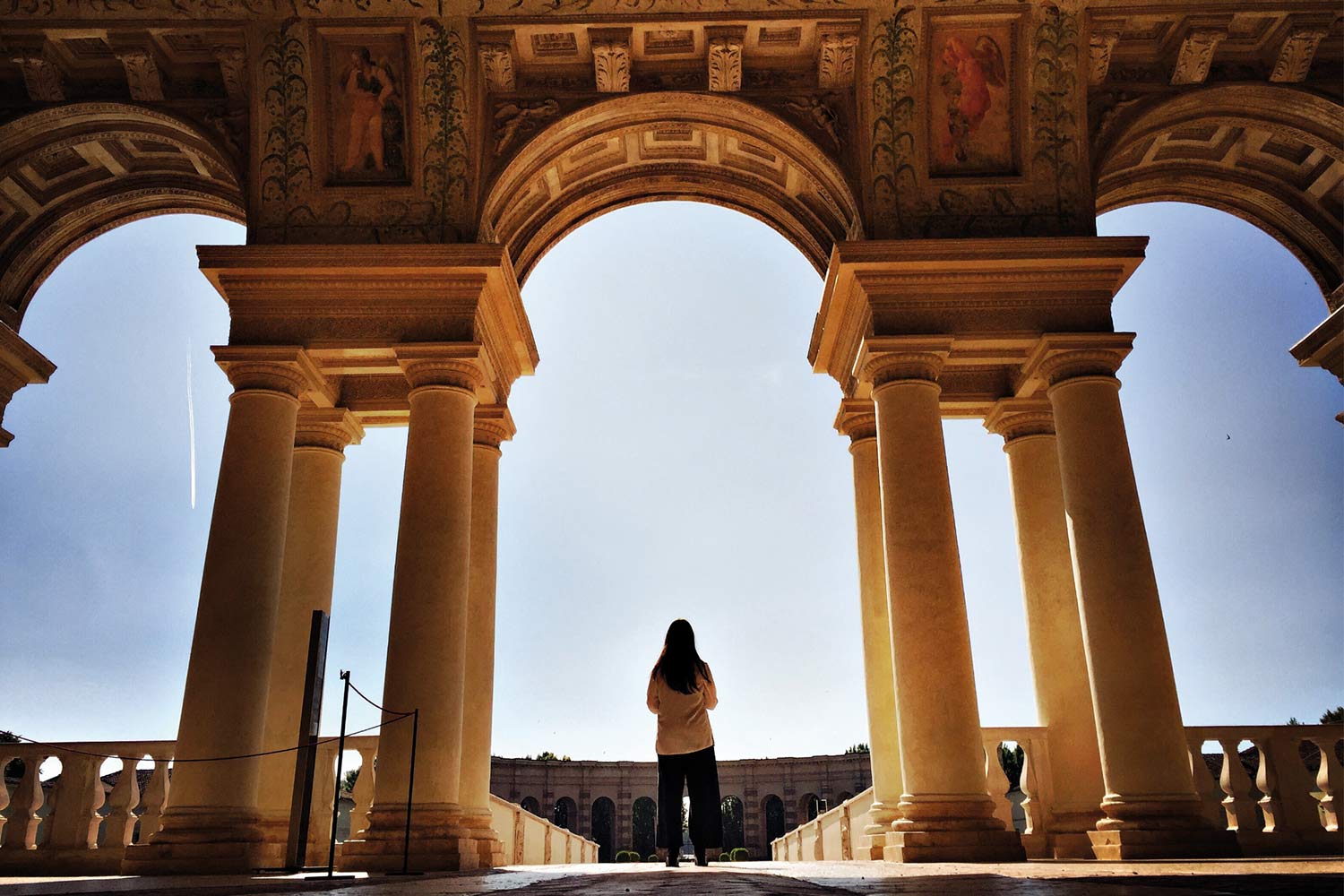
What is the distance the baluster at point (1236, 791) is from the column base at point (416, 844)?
1309 cm

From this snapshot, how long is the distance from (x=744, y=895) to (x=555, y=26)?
1717 cm

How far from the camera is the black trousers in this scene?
1441cm

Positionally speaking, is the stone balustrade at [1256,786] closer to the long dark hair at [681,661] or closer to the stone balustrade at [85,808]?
the long dark hair at [681,661]

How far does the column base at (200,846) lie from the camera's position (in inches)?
578

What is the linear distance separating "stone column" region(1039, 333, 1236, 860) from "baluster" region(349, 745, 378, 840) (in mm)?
12351

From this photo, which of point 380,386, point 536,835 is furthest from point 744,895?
point 536,835

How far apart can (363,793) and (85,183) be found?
1502 cm

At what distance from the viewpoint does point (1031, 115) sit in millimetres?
19250

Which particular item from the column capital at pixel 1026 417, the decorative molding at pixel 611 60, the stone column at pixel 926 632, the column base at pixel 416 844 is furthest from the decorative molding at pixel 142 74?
the column capital at pixel 1026 417

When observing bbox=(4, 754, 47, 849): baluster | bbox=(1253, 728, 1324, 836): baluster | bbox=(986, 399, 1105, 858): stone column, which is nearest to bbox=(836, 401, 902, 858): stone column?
bbox=(986, 399, 1105, 858): stone column

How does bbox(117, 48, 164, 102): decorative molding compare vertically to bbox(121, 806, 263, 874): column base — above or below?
above

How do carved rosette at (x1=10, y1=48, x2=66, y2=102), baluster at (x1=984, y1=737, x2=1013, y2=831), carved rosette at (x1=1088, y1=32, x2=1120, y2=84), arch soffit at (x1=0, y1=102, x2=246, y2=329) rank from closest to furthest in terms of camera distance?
baluster at (x1=984, y1=737, x2=1013, y2=831) < carved rosette at (x1=10, y1=48, x2=66, y2=102) < carved rosette at (x1=1088, y1=32, x2=1120, y2=84) < arch soffit at (x1=0, y1=102, x2=246, y2=329)

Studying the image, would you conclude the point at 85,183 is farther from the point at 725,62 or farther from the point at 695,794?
the point at 695,794

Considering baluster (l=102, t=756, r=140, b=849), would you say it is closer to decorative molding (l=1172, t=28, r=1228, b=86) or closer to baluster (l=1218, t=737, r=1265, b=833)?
baluster (l=1218, t=737, r=1265, b=833)
